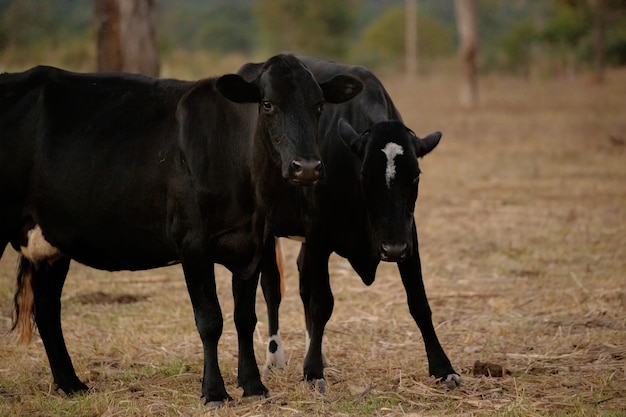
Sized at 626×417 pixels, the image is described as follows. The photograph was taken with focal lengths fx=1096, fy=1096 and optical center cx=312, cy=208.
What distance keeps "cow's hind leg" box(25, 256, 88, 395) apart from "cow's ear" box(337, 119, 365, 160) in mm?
1853

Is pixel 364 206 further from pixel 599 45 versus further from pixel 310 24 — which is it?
pixel 310 24

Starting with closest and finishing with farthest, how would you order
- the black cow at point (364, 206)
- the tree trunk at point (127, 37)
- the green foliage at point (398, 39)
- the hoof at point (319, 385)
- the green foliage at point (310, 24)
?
the black cow at point (364, 206) < the hoof at point (319, 385) < the tree trunk at point (127, 37) < the green foliage at point (310, 24) < the green foliage at point (398, 39)

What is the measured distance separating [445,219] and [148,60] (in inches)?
180

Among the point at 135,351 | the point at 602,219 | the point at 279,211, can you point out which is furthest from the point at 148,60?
the point at 279,211

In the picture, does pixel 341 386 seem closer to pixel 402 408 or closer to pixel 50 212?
pixel 402 408

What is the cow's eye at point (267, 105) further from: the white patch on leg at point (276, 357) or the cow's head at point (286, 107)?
the white patch on leg at point (276, 357)

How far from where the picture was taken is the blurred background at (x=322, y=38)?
48.1ft

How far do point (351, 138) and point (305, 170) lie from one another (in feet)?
2.58

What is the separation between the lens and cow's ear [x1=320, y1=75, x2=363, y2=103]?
6047 mm

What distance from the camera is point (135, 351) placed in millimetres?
7285

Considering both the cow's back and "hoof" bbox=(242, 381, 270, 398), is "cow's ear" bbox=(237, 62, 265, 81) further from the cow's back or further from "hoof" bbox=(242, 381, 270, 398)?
"hoof" bbox=(242, 381, 270, 398)

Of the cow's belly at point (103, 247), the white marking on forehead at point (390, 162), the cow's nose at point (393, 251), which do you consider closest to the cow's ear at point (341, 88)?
the white marking on forehead at point (390, 162)

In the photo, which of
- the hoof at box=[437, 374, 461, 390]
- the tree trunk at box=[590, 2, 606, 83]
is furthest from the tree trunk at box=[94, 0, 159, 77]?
the tree trunk at box=[590, 2, 606, 83]

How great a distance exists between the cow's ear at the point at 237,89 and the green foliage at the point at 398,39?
7139 centimetres
